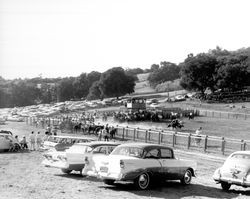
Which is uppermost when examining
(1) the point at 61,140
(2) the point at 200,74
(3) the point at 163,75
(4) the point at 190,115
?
(3) the point at 163,75

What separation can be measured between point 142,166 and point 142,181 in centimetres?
59

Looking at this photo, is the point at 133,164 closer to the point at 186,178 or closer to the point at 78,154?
the point at 186,178

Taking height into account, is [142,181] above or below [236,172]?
below

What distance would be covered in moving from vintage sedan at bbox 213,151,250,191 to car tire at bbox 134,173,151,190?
249 cm

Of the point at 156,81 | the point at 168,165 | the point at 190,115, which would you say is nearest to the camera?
the point at 168,165

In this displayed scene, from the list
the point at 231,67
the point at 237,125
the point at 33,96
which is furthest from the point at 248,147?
the point at 33,96

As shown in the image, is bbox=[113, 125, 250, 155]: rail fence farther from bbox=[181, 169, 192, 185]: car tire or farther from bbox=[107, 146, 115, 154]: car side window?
bbox=[107, 146, 115, 154]: car side window

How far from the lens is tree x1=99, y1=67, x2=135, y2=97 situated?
448ft

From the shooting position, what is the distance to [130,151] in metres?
17.9

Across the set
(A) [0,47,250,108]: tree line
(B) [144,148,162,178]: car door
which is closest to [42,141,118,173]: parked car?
(B) [144,148,162,178]: car door

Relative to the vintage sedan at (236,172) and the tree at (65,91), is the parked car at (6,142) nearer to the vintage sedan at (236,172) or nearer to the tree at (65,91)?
the vintage sedan at (236,172)

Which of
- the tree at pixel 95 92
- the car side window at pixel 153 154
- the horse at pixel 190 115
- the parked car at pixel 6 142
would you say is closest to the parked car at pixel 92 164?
the car side window at pixel 153 154

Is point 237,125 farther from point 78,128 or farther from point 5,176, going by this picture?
point 5,176

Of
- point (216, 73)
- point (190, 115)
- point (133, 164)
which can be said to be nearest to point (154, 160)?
point (133, 164)
